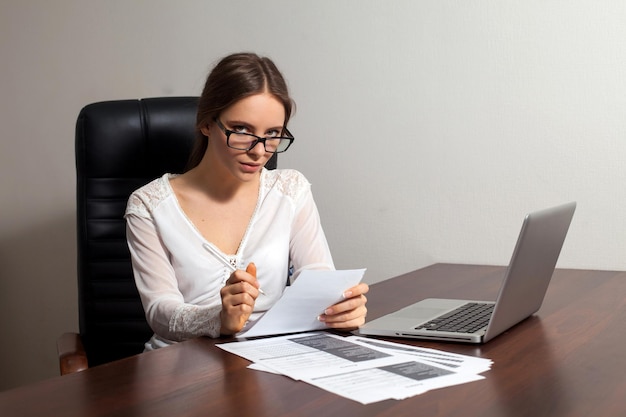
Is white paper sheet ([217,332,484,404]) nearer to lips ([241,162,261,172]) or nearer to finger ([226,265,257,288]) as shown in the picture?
finger ([226,265,257,288])

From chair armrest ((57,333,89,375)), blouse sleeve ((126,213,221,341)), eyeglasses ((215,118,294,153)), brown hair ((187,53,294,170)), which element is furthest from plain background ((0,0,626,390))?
chair armrest ((57,333,89,375))

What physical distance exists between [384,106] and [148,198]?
86 centimetres

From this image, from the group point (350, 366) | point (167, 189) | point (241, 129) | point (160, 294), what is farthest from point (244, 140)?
point (350, 366)

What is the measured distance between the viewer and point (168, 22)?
2.80m

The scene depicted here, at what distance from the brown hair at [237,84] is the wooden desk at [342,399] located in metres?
0.58

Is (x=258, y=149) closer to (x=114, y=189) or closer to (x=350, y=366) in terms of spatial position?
(x=114, y=189)

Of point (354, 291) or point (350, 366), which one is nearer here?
point (350, 366)

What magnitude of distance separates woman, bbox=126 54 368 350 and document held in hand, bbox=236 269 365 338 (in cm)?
24

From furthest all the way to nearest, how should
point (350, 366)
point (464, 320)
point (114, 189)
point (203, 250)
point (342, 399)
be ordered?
point (114, 189)
point (203, 250)
point (464, 320)
point (350, 366)
point (342, 399)

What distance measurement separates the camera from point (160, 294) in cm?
174

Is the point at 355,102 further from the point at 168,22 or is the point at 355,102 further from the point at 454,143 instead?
the point at 168,22

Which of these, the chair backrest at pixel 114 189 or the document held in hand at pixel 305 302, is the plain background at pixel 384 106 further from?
the document held in hand at pixel 305 302

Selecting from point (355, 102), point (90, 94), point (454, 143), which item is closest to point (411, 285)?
point (454, 143)

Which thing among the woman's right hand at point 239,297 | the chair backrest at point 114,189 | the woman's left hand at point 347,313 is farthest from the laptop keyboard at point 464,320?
the chair backrest at point 114,189
